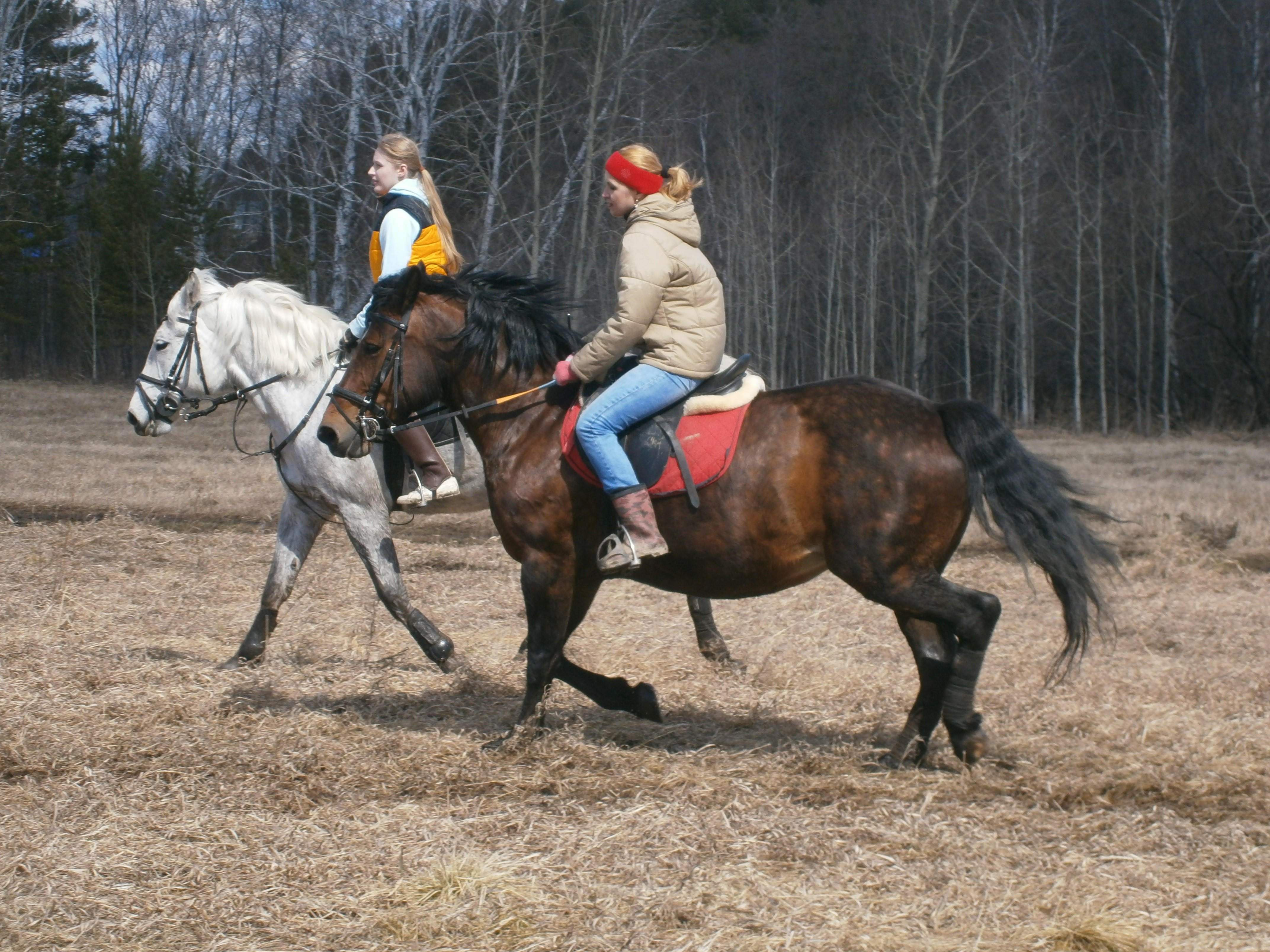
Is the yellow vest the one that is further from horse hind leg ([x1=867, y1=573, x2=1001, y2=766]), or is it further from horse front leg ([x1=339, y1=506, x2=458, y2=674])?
horse hind leg ([x1=867, y1=573, x2=1001, y2=766])

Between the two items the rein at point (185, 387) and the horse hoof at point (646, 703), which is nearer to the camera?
the horse hoof at point (646, 703)

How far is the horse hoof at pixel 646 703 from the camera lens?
5.53m

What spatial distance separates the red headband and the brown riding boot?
3.97 ft

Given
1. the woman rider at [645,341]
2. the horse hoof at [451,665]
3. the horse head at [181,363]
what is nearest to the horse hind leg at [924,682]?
the woman rider at [645,341]

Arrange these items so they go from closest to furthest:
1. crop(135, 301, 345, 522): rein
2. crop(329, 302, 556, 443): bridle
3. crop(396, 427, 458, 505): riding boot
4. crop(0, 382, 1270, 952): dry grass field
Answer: crop(0, 382, 1270, 952): dry grass field, crop(329, 302, 556, 443): bridle, crop(396, 427, 458, 505): riding boot, crop(135, 301, 345, 522): rein

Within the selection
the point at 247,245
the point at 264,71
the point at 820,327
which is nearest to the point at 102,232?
the point at 247,245

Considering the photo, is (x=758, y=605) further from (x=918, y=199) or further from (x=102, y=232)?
(x=102, y=232)

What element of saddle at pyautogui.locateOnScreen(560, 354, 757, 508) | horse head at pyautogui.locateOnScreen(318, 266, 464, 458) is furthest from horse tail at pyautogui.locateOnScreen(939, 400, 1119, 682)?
horse head at pyautogui.locateOnScreen(318, 266, 464, 458)

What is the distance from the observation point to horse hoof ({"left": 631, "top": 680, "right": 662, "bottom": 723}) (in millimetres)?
5527

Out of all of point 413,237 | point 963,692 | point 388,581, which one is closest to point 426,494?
point 388,581

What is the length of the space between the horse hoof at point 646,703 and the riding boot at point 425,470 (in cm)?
163

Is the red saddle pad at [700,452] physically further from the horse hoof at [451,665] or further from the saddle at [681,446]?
the horse hoof at [451,665]

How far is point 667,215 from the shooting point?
15.9 feet

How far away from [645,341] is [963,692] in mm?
1924
